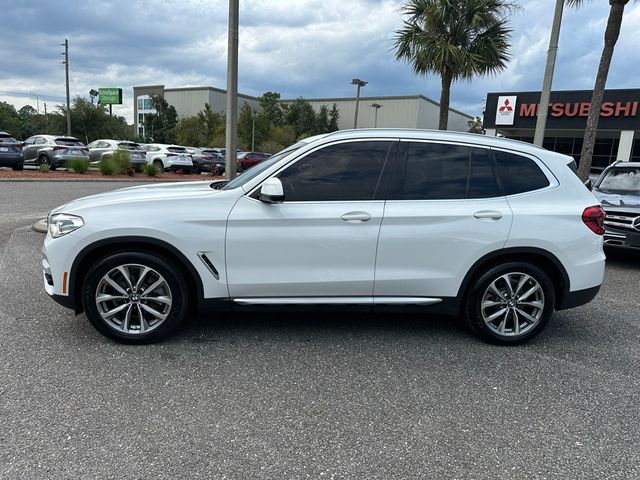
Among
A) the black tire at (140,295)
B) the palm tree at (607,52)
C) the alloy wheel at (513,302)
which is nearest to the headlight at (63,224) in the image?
the black tire at (140,295)

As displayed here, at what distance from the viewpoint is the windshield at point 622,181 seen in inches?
316

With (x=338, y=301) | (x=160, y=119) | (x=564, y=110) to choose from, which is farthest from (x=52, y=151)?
(x=160, y=119)

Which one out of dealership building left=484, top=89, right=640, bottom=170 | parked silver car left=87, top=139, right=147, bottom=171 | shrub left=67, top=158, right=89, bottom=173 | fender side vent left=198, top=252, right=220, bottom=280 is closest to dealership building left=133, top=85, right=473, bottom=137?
dealership building left=484, top=89, right=640, bottom=170

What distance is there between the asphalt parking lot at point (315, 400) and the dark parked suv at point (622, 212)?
286 centimetres

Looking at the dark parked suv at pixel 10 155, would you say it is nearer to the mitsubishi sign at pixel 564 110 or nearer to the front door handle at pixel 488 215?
the front door handle at pixel 488 215

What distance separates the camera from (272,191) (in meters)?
3.59

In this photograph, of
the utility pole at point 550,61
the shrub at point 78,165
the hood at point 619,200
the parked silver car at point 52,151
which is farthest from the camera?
the parked silver car at point 52,151

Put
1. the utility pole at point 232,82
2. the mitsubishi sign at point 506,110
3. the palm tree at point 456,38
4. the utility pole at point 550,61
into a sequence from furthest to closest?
1. the mitsubishi sign at point 506,110
2. the palm tree at point 456,38
3. the utility pole at point 550,61
4. the utility pole at point 232,82

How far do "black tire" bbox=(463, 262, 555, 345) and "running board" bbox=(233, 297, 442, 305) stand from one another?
352mm

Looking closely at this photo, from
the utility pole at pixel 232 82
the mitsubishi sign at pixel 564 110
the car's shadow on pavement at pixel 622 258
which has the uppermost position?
the mitsubishi sign at pixel 564 110

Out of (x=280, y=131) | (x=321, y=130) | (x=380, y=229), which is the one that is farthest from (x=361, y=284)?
(x=321, y=130)

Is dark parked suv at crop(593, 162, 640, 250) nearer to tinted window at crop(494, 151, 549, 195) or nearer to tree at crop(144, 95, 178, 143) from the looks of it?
tinted window at crop(494, 151, 549, 195)

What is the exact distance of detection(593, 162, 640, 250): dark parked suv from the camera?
702 cm

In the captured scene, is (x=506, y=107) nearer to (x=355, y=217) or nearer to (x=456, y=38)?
(x=456, y=38)
